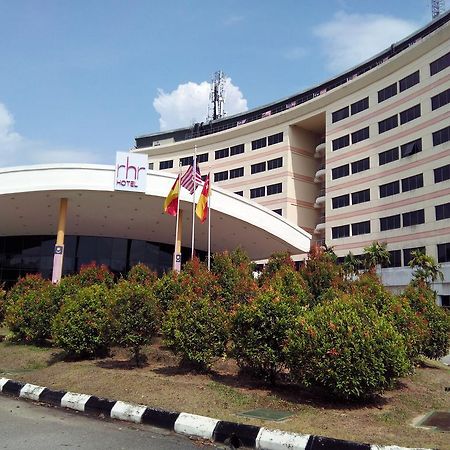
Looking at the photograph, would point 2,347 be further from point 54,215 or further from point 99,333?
point 54,215

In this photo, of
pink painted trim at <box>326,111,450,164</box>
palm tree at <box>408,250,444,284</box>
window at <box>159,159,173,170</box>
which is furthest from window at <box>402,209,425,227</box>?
window at <box>159,159,173,170</box>

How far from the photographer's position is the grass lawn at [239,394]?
20.1 feet

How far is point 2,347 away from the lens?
14.0 metres

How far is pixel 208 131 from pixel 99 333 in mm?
57406

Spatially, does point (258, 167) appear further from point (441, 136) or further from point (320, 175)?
point (441, 136)

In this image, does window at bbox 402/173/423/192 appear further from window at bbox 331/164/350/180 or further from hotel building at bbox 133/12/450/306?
window at bbox 331/164/350/180

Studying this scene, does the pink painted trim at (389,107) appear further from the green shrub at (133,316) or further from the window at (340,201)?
the green shrub at (133,316)

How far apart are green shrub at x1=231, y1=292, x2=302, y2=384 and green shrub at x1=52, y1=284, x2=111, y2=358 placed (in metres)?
3.70

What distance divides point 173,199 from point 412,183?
83.3 ft

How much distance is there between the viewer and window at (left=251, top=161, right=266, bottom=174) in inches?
2188

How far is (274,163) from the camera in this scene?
5466 cm

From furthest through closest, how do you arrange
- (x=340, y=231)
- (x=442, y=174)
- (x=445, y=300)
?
1. (x=340, y=231)
2. (x=442, y=174)
3. (x=445, y=300)

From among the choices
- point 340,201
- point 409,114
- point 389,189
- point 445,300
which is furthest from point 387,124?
point 445,300

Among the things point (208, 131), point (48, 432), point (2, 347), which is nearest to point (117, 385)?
point (48, 432)
